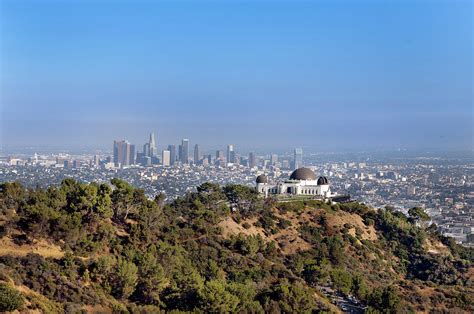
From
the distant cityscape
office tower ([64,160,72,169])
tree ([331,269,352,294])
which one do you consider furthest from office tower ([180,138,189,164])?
tree ([331,269,352,294])

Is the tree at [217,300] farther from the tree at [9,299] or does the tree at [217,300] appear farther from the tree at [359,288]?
the tree at [359,288]

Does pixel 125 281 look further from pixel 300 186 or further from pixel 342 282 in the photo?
pixel 300 186

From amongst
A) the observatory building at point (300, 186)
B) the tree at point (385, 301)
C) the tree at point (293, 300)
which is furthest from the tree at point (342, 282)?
the observatory building at point (300, 186)

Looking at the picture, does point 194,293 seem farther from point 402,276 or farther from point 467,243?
point 467,243

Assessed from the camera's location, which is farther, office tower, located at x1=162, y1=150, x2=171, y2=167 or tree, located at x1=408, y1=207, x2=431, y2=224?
→ office tower, located at x1=162, y1=150, x2=171, y2=167

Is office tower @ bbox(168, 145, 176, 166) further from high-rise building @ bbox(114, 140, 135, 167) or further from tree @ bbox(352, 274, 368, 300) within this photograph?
tree @ bbox(352, 274, 368, 300)

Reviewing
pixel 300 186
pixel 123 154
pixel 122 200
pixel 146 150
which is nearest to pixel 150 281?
pixel 122 200
